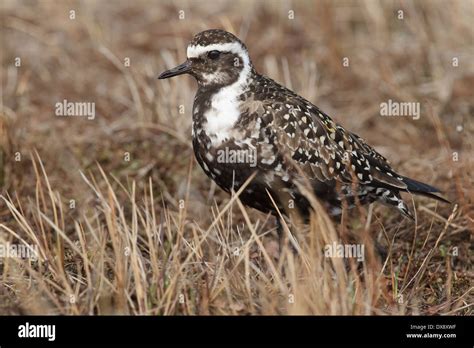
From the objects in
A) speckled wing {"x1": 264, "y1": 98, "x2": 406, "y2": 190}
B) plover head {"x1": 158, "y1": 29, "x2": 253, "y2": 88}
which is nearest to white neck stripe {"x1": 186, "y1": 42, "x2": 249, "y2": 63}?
plover head {"x1": 158, "y1": 29, "x2": 253, "y2": 88}

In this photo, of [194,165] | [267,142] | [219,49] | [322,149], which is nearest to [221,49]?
[219,49]

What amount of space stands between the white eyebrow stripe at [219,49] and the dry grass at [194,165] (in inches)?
45.2

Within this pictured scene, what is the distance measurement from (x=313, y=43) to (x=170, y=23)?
6.97 ft

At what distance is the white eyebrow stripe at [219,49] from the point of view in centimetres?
641

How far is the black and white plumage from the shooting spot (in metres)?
6.14

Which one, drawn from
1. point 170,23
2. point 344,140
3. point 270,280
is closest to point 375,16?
point 170,23

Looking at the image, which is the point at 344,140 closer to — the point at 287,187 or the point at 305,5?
the point at 287,187

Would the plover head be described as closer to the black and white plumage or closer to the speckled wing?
the black and white plumage

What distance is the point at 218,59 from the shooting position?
6449mm

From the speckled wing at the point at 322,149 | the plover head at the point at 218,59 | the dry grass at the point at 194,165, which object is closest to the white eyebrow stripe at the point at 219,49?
the plover head at the point at 218,59

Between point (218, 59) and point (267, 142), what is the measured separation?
78 centimetres

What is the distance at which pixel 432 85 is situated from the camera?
10.2 metres

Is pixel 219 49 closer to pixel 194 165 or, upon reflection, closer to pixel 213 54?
pixel 213 54
